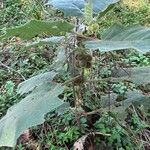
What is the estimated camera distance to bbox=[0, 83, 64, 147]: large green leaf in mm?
1168

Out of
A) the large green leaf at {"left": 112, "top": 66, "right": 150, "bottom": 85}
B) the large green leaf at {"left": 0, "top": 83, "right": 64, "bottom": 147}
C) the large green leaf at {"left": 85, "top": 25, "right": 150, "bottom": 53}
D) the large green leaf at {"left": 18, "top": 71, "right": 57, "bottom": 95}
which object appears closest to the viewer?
the large green leaf at {"left": 85, "top": 25, "right": 150, "bottom": 53}

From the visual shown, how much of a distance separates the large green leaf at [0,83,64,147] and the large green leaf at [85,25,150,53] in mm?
225

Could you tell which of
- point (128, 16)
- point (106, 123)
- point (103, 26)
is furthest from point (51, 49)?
point (106, 123)

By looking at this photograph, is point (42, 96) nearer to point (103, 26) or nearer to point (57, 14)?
point (103, 26)

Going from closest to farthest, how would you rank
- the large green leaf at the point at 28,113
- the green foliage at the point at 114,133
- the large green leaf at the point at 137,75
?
the large green leaf at the point at 28,113 < the large green leaf at the point at 137,75 < the green foliage at the point at 114,133

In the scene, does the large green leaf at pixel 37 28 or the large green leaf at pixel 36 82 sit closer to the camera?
the large green leaf at pixel 37 28

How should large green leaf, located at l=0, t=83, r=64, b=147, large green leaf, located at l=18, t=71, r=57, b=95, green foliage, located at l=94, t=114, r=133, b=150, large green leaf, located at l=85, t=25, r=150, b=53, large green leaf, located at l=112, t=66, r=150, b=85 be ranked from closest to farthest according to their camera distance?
large green leaf, located at l=85, t=25, r=150, b=53
large green leaf, located at l=0, t=83, r=64, b=147
large green leaf, located at l=112, t=66, r=150, b=85
large green leaf, located at l=18, t=71, r=57, b=95
green foliage, located at l=94, t=114, r=133, b=150

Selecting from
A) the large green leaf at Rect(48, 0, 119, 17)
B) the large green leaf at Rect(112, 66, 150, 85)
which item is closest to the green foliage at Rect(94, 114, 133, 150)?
the large green leaf at Rect(112, 66, 150, 85)

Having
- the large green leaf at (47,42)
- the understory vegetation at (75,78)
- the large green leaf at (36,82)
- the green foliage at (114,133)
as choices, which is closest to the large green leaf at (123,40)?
the understory vegetation at (75,78)

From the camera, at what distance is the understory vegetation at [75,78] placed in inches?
46.0

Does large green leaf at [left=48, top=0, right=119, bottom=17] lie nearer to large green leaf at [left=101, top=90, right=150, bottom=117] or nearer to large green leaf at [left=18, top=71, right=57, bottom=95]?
large green leaf at [left=18, top=71, right=57, bottom=95]

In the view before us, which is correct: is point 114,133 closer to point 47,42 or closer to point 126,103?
point 126,103

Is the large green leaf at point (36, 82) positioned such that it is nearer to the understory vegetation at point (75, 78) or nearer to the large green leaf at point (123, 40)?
the understory vegetation at point (75, 78)

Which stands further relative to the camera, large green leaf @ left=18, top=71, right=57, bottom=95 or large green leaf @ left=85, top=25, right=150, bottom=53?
large green leaf @ left=18, top=71, right=57, bottom=95
